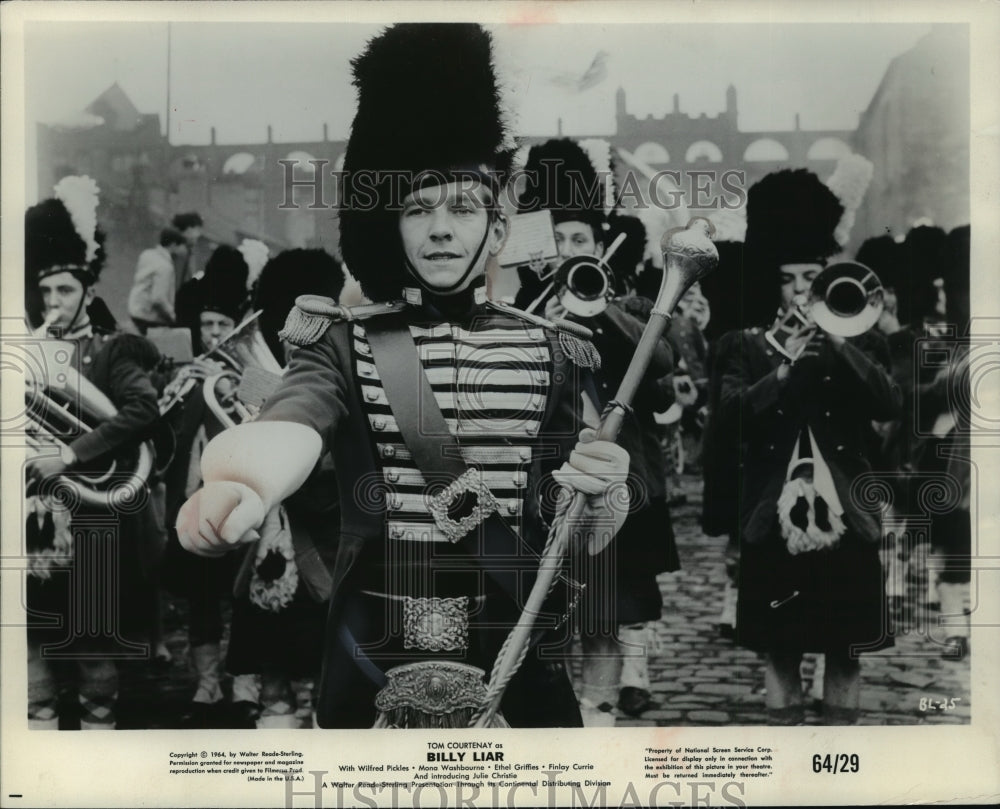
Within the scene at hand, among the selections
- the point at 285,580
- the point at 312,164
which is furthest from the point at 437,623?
the point at 312,164

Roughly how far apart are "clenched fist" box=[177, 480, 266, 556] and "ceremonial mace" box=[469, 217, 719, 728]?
1.26 meters

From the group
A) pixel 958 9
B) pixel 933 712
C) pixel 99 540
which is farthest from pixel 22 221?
pixel 933 712

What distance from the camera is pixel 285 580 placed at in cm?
565

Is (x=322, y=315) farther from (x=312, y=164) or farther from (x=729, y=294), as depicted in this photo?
(x=729, y=294)

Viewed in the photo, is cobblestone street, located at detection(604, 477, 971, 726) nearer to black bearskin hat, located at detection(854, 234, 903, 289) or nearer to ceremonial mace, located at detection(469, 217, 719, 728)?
ceremonial mace, located at detection(469, 217, 719, 728)

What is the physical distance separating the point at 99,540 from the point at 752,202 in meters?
3.38

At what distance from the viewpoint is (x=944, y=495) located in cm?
577

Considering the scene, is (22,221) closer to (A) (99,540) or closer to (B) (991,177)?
(A) (99,540)

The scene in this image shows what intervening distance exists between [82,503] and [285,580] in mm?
1003

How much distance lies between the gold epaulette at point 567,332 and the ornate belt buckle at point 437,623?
123 cm

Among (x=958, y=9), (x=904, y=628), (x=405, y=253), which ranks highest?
(x=958, y=9)

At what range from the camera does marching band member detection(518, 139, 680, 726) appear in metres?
5.64

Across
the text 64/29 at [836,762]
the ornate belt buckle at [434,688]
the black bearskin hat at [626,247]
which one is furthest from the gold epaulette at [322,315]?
the text 64/29 at [836,762]

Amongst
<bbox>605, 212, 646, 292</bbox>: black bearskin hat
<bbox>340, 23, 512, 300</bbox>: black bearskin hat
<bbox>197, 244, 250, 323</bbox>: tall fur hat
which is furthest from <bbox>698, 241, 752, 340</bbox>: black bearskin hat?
<bbox>197, 244, 250, 323</bbox>: tall fur hat
